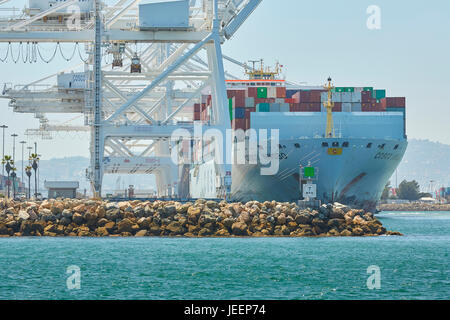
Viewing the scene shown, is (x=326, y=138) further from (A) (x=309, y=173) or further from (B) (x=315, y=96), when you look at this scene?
(A) (x=309, y=173)

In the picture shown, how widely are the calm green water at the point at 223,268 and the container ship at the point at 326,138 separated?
12464 millimetres

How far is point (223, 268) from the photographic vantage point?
32750 mm

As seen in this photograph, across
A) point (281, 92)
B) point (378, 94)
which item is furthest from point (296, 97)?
point (378, 94)

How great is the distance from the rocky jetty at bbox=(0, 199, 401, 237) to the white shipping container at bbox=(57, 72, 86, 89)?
15854mm

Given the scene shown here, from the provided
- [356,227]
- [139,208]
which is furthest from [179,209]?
[356,227]

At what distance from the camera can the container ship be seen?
57.8 meters

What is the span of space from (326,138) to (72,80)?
737 inches

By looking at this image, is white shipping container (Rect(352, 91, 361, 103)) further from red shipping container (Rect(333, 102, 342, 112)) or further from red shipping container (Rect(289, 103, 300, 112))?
red shipping container (Rect(289, 103, 300, 112))

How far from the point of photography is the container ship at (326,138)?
5784cm

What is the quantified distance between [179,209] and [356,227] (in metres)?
9.56

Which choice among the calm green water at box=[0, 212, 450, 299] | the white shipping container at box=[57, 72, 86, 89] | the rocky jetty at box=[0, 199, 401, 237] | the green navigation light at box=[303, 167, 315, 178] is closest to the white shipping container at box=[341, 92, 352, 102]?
the green navigation light at box=[303, 167, 315, 178]

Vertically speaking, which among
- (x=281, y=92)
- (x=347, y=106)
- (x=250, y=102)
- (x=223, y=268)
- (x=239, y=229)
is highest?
(x=281, y=92)

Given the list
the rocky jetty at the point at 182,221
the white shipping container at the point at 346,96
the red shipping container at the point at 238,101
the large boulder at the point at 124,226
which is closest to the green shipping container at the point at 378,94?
the white shipping container at the point at 346,96

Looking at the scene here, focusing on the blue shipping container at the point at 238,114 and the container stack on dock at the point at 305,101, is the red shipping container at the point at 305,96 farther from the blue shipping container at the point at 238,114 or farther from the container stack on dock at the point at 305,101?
the blue shipping container at the point at 238,114
